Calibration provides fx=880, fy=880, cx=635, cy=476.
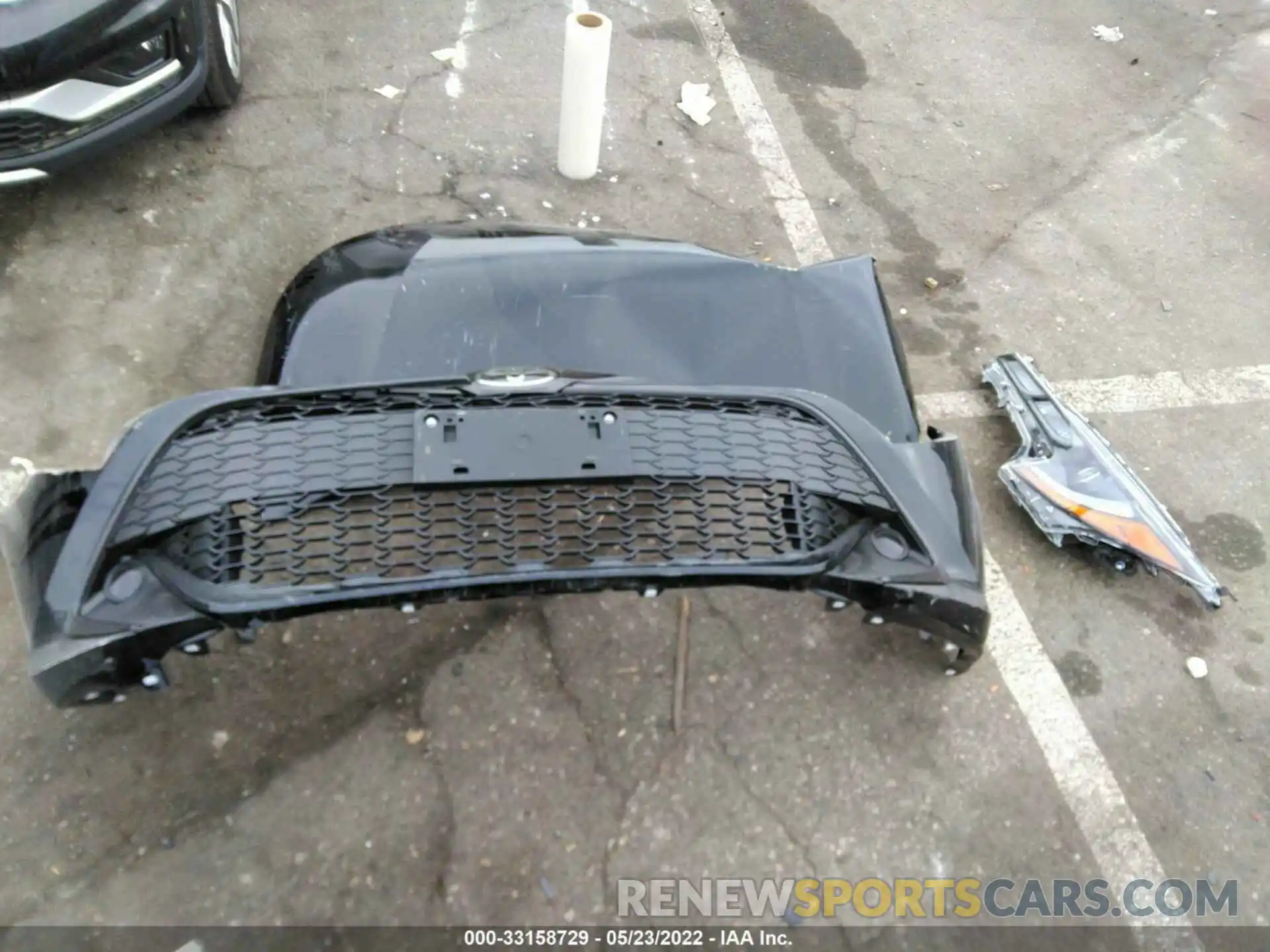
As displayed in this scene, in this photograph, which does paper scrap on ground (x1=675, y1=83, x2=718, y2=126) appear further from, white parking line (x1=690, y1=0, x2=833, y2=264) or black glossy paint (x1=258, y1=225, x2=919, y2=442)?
black glossy paint (x1=258, y1=225, x2=919, y2=442)

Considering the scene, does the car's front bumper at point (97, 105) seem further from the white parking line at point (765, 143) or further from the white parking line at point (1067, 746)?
the white parking line at point (1067, 746)

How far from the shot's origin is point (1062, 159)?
4762 millimetres

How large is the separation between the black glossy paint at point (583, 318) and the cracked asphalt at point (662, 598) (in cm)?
78

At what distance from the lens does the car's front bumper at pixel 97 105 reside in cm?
308

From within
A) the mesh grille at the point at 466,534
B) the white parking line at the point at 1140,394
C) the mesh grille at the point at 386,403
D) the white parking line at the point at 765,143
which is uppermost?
the mesh grille at the point at 386,403

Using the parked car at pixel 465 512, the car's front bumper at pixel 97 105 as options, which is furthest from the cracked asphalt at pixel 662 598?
the parked car at pixel 465 512

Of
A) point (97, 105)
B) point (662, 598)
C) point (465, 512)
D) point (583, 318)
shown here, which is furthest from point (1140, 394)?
point (97, 105)

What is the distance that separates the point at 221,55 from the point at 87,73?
906 mm

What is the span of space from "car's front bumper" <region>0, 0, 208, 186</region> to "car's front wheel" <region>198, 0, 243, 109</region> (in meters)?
0.23

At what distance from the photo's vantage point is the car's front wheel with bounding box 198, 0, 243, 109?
3.80 meters

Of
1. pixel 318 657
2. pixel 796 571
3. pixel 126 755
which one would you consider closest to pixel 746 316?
pixel 796 571

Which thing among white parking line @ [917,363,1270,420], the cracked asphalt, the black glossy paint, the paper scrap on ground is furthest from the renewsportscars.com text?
the paper scrap on ground

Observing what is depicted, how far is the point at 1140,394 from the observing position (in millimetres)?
3672

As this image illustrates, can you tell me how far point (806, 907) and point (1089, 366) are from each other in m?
2.63
